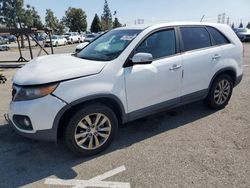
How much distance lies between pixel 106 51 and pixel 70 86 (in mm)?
1032

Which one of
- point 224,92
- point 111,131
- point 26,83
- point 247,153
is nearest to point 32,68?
point 26,83

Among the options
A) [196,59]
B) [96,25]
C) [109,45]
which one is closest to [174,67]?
[196,59]

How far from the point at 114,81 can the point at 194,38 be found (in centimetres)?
188

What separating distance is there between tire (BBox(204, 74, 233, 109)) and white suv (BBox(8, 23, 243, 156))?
3cm

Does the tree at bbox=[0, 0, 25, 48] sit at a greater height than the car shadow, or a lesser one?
greater

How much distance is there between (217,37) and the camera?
4.89 metres

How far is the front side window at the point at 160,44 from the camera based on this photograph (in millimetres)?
3914

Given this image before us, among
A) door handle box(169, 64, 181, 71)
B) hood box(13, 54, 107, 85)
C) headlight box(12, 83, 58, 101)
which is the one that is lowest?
headlight box(12, 83, 58, 101)

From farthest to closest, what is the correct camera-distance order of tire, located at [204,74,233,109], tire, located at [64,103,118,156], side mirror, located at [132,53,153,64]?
1. tire, located at [204,74,233,109]
2. side mirror, located at [132,53,153,64]
3. tire, located at [64,103,118,156]

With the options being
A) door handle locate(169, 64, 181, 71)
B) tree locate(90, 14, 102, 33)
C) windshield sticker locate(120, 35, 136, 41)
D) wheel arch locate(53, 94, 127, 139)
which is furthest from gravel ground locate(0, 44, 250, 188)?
tree locate(90, 14, 102, 33)

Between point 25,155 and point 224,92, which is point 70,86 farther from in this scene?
point 224,92

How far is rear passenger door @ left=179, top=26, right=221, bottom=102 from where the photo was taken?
14.2 feet

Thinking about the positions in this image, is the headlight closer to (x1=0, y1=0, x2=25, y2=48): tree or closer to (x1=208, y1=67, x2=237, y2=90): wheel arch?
(x1=208, y1=67, x2=237, y2=90): wheel arch

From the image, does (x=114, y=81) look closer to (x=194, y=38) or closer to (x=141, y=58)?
(x=141, y=58)
